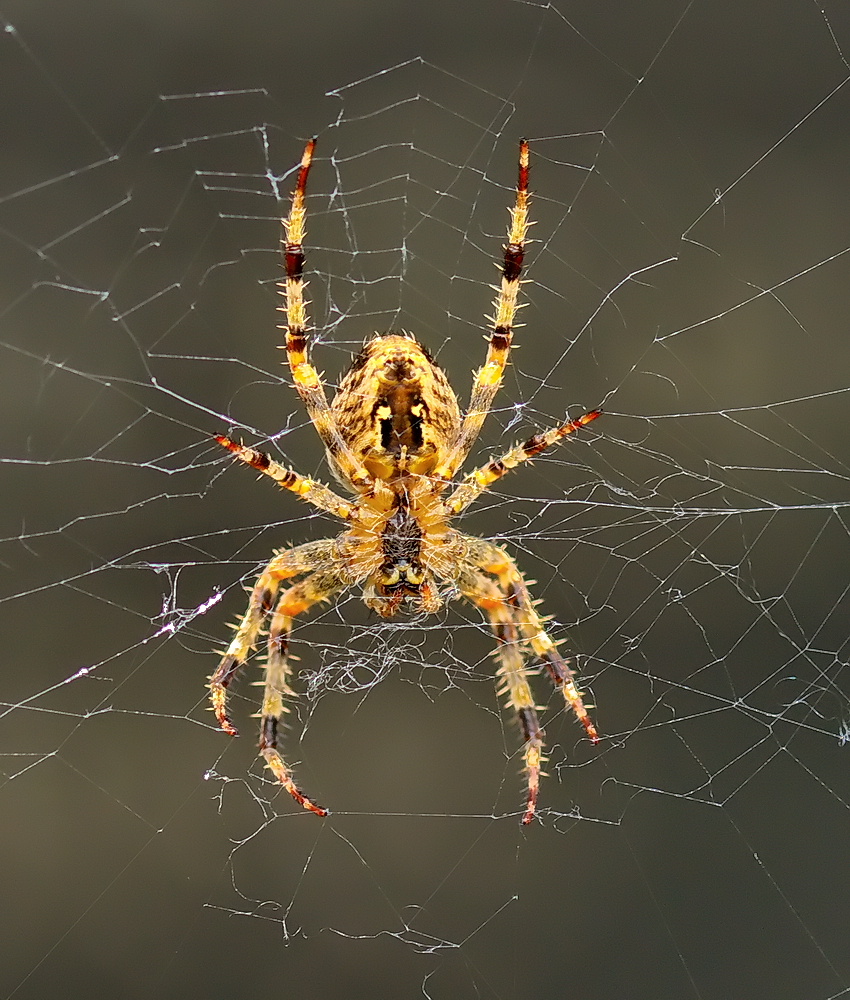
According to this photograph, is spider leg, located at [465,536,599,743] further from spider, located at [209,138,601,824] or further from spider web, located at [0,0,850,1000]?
spider web, located at [0,0,850,1000]

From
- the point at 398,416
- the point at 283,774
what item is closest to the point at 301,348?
the point at 398,416

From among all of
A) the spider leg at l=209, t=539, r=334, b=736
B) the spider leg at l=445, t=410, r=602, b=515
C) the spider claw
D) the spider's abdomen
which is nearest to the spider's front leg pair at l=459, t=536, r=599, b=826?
the spider leg at l=445, t=410, r=602, b=515

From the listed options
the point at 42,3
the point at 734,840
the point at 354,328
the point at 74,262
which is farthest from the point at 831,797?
the point at 42,3

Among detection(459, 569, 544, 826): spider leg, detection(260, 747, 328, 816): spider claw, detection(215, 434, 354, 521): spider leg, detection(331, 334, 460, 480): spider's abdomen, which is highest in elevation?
detection(331, 334, 460, 480): spider's abdomen

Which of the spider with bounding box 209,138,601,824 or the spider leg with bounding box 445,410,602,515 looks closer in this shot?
the spider leg with bounding box 445,410,602,515

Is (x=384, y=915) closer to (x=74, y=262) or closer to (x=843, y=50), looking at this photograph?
(x=74, y=262)

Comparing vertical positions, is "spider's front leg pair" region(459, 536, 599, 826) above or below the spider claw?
above

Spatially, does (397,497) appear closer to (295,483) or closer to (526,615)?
(295,483)

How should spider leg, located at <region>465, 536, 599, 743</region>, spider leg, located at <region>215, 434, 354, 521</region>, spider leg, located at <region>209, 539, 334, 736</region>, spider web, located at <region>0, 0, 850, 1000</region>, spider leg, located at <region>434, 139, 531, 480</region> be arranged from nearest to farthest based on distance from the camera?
spider leg, located at <region>215, 434, 354, 521</region> < spider leg, located at <region>434, 139, 531, 480</region> < spider leg, located at <region>465, 536, 599, 743</region> < spider leg, located at <region>209, 539, 334, 736</region> < spider web, located at <region>0, 0, 850, 1000</region>
